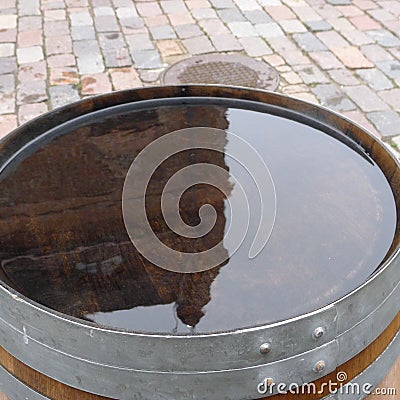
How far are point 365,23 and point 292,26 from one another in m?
0.67

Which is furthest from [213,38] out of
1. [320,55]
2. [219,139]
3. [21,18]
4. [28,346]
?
[28,346]

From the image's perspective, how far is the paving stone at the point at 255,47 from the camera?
16.5 ft

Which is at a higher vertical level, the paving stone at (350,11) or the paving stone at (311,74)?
the paving stone at (311,74)

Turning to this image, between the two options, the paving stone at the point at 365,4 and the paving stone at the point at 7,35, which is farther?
the paving stone at the point at 365,4

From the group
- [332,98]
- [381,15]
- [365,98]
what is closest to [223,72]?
[332,98]

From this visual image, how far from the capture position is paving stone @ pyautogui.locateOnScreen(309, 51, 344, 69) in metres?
4.82

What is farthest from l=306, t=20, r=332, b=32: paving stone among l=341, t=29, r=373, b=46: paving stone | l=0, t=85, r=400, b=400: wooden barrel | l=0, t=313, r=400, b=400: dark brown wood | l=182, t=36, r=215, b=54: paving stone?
l=0, t=313, r=400, b=400: dark brown wood

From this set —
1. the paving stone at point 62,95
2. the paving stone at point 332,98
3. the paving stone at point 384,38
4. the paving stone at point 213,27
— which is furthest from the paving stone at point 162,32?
the paving stone at point 384,38

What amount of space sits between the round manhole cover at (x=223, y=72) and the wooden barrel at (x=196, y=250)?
91.8 inches

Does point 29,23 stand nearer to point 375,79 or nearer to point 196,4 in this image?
point 196,4

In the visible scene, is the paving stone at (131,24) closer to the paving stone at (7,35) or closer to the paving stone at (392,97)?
the paving stone at (7,35)

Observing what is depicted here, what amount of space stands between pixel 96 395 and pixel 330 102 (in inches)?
131

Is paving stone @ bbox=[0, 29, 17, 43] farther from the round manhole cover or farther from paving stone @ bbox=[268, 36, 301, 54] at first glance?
paving stone @ bbox=[268, 36, 301, 54]

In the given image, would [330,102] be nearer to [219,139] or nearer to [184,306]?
[219,139]
